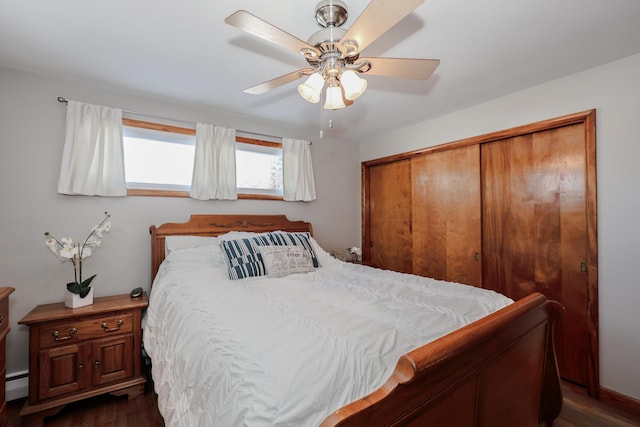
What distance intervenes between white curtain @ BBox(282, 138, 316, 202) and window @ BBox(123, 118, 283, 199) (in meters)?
0.23

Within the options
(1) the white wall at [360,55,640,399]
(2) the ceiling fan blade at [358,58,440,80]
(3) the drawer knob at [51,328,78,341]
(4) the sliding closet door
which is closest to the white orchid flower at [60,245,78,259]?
(3) the drawer knob at [51,328,78,341]

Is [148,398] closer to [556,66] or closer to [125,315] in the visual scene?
[125,315]

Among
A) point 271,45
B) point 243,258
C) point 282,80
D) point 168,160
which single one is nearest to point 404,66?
point 282,80

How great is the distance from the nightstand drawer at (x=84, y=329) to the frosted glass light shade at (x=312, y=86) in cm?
194

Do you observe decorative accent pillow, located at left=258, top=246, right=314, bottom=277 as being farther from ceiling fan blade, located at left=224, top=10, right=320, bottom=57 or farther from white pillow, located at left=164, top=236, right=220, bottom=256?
ceiling fan blade, located at left=224, top=10, right=320, bottom=57

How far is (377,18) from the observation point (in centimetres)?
113

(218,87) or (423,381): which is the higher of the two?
(218,87)

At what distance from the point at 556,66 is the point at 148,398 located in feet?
→ 12.3

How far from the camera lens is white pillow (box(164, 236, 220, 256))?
2.38 meters

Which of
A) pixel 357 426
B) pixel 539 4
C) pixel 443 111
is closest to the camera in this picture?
pixel 357 426

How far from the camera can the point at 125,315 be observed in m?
2.02

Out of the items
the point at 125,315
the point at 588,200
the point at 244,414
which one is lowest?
the point at 125,315

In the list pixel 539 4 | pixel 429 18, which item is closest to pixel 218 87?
pixel 429 18

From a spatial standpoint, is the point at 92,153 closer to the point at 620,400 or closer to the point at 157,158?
the point at 157,158
